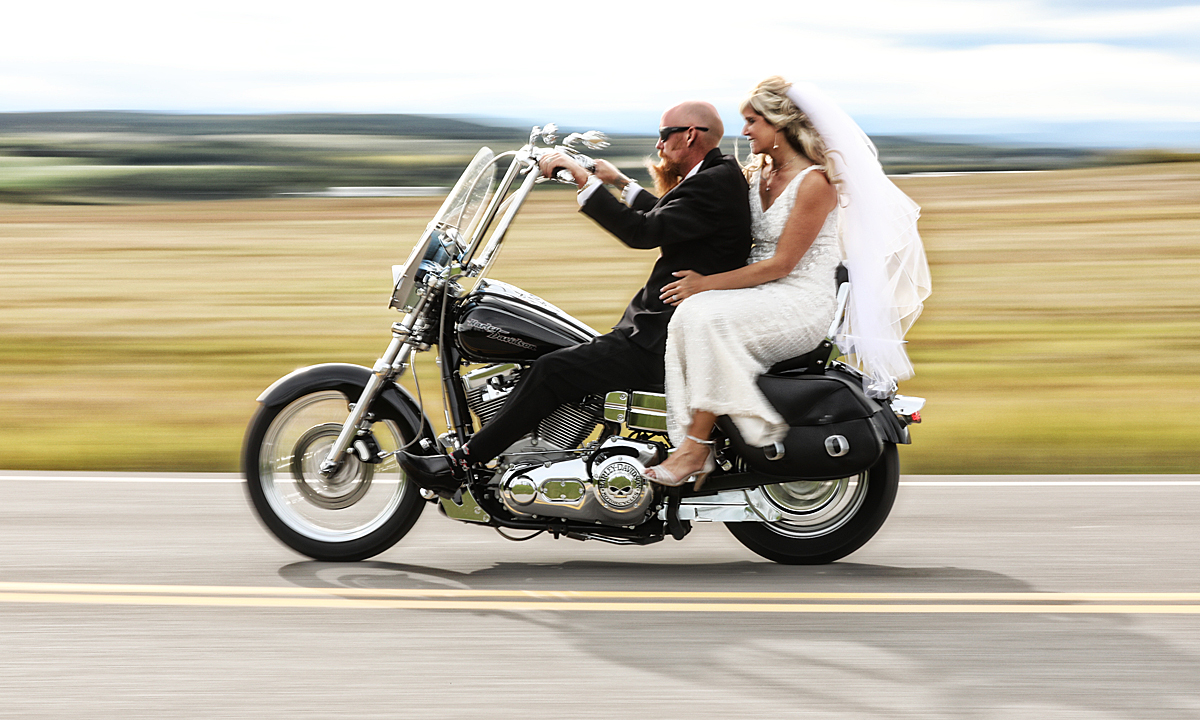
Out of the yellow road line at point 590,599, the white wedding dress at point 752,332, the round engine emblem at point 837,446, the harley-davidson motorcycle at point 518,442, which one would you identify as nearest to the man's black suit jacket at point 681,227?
the white wedding dress at point 752,332

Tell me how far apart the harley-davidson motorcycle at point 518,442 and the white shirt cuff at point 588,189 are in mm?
100

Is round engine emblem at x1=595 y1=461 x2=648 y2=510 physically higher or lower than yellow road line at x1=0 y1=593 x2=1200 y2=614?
higher

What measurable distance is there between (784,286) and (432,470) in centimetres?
150

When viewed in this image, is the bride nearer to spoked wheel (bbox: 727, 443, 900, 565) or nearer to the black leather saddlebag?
the black leather saddlebag

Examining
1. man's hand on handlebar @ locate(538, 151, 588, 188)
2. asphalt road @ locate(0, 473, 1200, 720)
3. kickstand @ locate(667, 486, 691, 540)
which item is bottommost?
asphalt road @ locate(0, 473, 1200, 720)

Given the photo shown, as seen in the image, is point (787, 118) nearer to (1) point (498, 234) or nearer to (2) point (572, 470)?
(1) point (498, 234)

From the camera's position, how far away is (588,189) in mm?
4250

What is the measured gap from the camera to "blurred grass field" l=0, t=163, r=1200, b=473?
24.4ft

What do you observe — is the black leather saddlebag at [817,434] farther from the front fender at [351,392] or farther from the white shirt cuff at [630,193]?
the front fender at [351,392]

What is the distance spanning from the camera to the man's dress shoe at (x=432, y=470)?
4.49 m

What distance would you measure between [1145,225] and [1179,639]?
17.6m

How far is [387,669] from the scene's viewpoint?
11.5 ft

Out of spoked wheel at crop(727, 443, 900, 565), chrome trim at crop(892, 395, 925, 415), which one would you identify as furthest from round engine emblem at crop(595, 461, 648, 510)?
chrome trim at crop(892, 395, 925, 415)

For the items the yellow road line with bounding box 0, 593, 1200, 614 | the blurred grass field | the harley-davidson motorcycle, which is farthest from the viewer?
the blurred grass field
